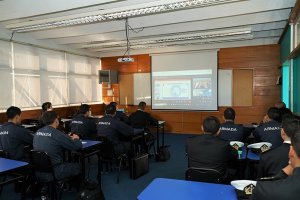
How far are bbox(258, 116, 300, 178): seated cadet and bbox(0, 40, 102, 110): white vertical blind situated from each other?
5973 millimetres

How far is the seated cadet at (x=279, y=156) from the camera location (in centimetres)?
213

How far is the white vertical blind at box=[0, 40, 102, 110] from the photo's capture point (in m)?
6.07

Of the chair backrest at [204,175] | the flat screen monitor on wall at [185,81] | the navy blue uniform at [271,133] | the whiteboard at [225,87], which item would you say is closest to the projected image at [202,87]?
the flat screen monitor on wall at [185,81]

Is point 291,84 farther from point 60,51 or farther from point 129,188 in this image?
point 60,51

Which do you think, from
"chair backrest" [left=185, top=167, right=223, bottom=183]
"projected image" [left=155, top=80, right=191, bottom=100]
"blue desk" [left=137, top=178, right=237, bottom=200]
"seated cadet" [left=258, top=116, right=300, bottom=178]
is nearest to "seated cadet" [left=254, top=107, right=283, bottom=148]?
"seated cadet" [left=258, top=116, right=300, bottom=178]

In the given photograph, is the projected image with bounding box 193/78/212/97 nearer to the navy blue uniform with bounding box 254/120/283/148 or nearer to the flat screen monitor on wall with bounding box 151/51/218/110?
the flat screen monitor on wall with bounding box 151/51/218/110

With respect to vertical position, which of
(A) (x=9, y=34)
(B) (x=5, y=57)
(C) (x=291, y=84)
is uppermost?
(A) (x=9, y=34)

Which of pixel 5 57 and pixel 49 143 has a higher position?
pixel 5 57

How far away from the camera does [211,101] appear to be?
804 cm

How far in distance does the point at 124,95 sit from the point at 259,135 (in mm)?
6600

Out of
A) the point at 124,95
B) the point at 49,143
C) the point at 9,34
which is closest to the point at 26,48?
the point at 9,34

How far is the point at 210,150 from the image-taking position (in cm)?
249

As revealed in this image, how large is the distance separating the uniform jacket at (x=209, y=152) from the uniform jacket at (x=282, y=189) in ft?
4.06

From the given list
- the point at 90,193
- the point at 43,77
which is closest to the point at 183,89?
the point at 43,77
